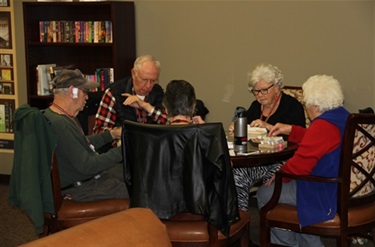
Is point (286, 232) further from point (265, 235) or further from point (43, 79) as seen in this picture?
point (43, 79)

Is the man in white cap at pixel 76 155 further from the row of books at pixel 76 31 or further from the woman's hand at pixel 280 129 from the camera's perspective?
the row of books at pixel 76 31

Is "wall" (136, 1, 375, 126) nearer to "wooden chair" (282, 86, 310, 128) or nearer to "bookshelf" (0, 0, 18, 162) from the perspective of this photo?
"wooden chair" (282, 86, 310, 128)

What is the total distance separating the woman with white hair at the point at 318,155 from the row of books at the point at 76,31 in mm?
2665

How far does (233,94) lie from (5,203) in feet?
7.14

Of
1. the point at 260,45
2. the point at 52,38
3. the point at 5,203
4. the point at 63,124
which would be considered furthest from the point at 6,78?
the point at 63,124

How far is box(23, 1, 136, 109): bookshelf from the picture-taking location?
5871mm

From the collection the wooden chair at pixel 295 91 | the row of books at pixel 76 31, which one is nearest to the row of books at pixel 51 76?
the row of books at pixel 76 31

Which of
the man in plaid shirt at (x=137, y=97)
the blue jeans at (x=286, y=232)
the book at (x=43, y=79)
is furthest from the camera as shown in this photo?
the book at (x=43, y=79)

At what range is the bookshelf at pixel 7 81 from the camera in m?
6.30

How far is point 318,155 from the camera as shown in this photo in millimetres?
3490

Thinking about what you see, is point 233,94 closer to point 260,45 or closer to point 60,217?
point 260,45

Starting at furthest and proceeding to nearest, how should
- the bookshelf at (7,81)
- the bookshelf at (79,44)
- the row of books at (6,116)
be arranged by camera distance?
1. the row of books at (6,116)
2. the bookshelf at (7,81)
3. the bookshelf at (79,44)

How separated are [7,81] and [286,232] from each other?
3.48 m

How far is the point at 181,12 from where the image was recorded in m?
5.94
